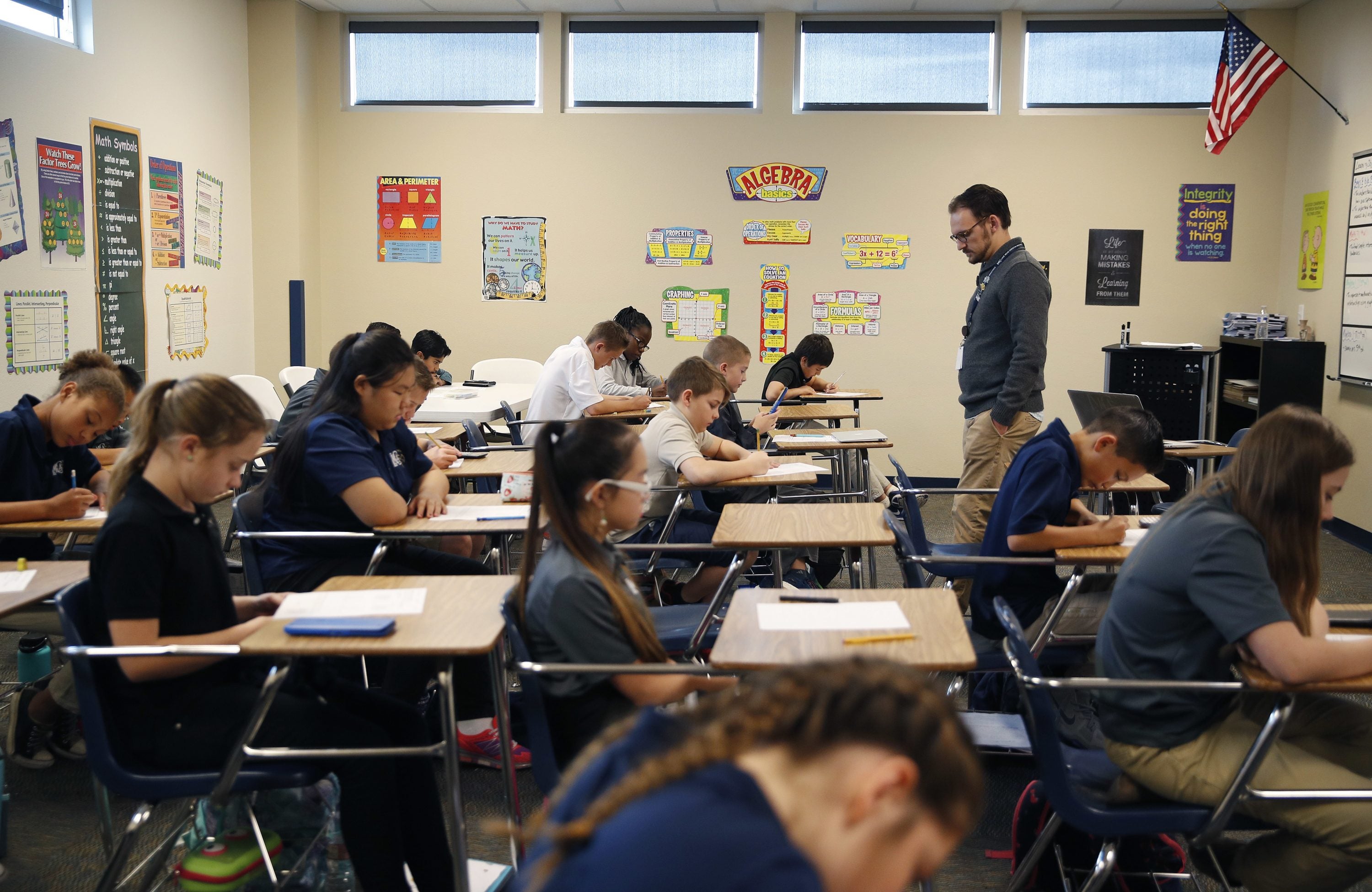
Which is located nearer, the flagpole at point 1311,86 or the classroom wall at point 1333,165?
the classroom wall at point 1333,165

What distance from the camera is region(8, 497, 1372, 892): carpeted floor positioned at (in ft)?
8.41

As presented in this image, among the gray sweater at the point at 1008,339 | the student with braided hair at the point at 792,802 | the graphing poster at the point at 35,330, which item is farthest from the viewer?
the graphing poster at the point at 35,330

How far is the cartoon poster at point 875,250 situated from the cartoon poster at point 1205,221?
185 centimetres

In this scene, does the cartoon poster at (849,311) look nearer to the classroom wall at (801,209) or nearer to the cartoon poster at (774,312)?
the classroom wall at (801,209)

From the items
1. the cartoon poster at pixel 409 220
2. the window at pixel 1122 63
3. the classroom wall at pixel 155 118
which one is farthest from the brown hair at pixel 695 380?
the window at pixel 1122 63

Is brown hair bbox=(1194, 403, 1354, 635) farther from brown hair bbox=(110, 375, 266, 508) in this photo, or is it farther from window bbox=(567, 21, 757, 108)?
window bbox=(567, 21, 757, 108)

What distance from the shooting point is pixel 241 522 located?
309cm

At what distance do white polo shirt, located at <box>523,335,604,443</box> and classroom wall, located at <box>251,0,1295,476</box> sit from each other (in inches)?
92.6

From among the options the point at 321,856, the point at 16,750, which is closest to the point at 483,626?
the point at 321,856

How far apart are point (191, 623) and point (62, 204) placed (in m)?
4.16

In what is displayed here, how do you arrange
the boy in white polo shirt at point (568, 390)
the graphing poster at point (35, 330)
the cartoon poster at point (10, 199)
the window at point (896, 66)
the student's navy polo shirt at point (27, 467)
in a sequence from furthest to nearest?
1. the window at point (896, 66)
2. the boy in white polo shirt at point (568, 390)
3. the graphing poster at point (35, 330)
4. the cartoon poster at point (10, 199)
5. the student's navy polo shirt at point (27, 467)

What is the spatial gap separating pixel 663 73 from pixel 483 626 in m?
6.38

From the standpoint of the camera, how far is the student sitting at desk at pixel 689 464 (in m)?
3.91

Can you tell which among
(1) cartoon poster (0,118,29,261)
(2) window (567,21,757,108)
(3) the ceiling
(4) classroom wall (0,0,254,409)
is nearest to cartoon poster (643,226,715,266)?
(2) window (567,21,757,108)
